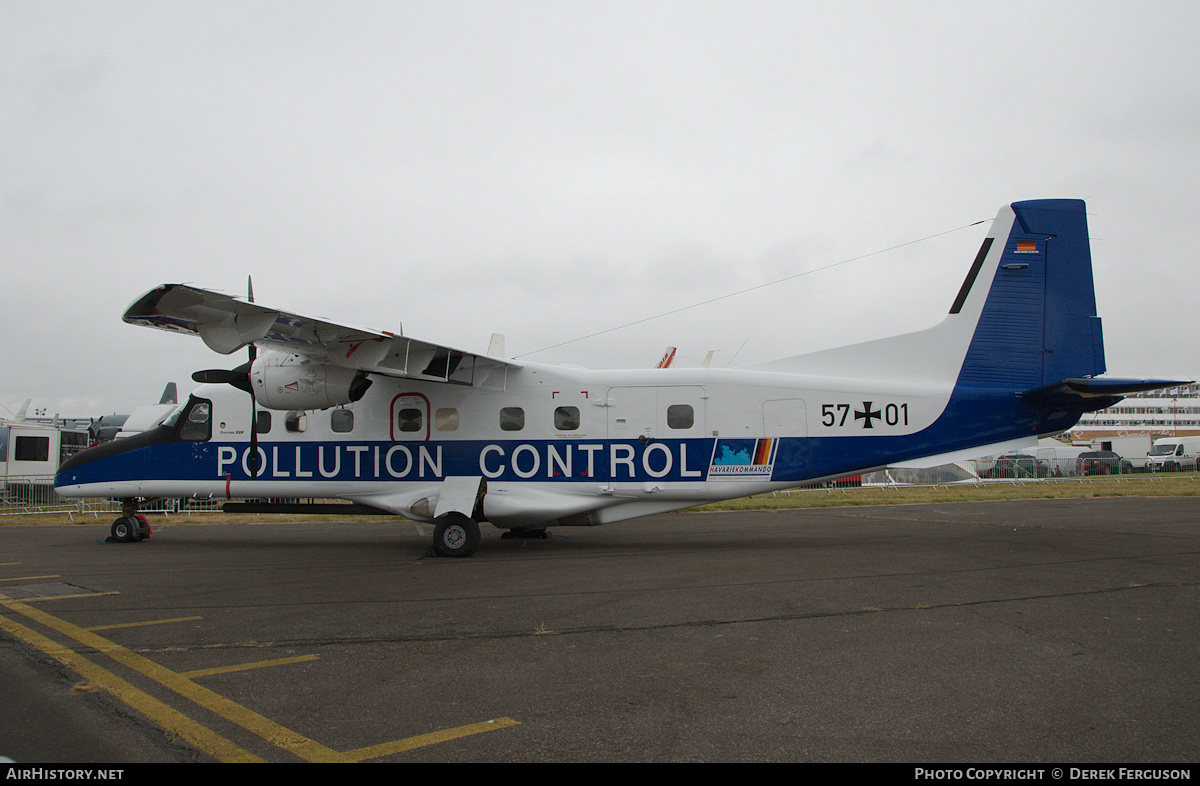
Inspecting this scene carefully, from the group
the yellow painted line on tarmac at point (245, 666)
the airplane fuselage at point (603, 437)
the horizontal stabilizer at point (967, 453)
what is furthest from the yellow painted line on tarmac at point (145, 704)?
the horizontal stabilizer at point (967, 453)

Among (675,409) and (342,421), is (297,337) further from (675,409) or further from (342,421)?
(675,409)

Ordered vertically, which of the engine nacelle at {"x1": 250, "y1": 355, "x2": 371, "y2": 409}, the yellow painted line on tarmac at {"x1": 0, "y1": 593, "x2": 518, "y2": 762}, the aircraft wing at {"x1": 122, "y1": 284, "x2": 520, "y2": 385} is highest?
the aircraft wing at {"x1": 122, "y1": 284, "x2": 520, "y2": 385}

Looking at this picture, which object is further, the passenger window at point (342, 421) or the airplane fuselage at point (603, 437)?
the passenger window at point (342, 421)

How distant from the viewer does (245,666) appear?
17.0 feet

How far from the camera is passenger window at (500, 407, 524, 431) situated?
40.8 feet

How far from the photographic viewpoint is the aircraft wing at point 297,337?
900 cm

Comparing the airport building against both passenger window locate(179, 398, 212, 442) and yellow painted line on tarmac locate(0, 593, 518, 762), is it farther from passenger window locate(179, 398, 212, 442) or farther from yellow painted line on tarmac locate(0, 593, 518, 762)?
yellow painted line on tarmac locate(0, 593, 518, 762)

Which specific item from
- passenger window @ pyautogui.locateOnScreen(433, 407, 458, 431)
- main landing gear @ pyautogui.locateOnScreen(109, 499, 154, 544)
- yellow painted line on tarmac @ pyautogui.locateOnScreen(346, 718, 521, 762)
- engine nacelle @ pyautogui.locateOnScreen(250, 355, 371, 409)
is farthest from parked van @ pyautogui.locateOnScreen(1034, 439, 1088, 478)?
yellow painted line on tarmac @ pyautogui.locateOnScreen(346, 718, 521, 762)

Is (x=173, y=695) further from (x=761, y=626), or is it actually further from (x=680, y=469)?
(x=680, y=469)

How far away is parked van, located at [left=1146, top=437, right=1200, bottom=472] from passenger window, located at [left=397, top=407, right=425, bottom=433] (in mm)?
46355

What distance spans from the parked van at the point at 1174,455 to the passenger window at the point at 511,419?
45164 mm

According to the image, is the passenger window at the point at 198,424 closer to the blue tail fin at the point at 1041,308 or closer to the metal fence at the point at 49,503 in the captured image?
the metal fence at the point at 49,503

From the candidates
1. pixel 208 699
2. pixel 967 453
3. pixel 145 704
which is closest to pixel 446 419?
pixel 208 699
